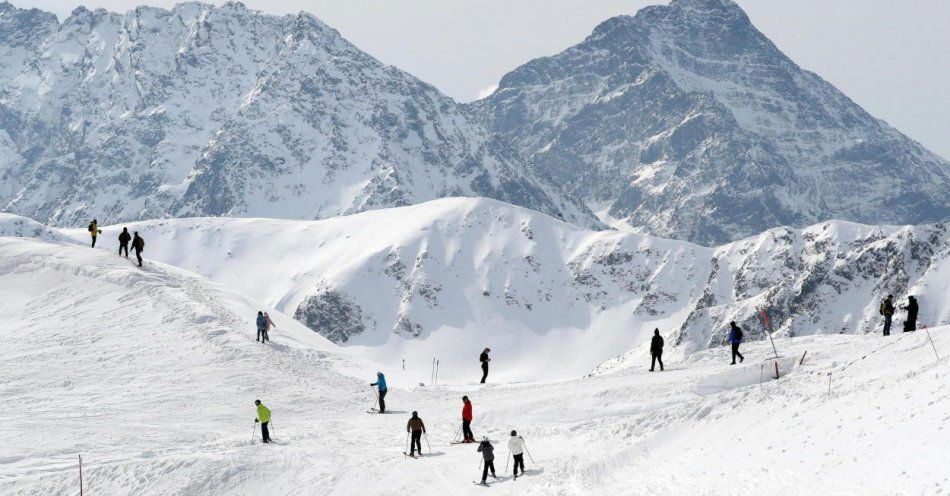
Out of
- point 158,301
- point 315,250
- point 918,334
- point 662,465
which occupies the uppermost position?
point 315,250

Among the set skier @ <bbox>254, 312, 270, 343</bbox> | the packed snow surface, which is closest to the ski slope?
the packed snow surface

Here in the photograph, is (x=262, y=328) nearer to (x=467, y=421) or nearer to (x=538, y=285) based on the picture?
(x=467, y=421)

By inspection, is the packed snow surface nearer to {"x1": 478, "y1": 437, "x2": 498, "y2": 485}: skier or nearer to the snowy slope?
{"x1": 478, "y1": 437, "x2": 498, "y2": 485}: skier

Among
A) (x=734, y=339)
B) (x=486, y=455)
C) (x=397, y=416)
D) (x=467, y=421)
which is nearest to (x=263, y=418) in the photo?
(x=467, y=421)

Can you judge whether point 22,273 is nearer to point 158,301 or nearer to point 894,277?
point 158,301

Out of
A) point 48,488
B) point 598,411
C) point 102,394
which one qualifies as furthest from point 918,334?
point 102,394

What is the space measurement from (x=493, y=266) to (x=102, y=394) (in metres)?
141

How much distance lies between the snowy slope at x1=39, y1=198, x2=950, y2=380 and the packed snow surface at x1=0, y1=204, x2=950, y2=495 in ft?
351

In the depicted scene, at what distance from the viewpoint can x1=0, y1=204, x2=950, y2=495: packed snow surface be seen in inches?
948

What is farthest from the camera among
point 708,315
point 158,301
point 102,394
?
point 708,315

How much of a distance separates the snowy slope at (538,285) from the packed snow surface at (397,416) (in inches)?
4208

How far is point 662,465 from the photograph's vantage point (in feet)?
87.5

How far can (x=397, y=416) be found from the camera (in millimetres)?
37125

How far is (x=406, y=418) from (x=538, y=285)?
146112mm
